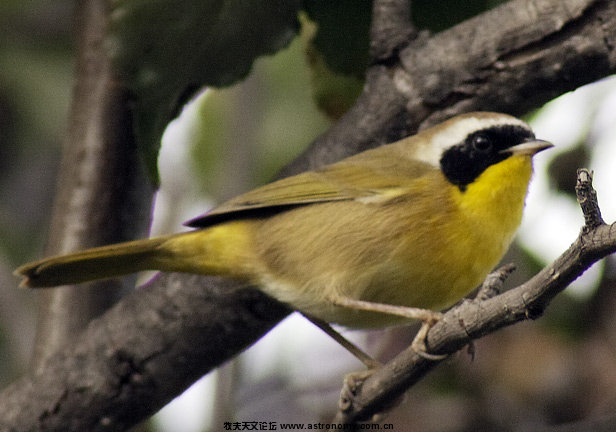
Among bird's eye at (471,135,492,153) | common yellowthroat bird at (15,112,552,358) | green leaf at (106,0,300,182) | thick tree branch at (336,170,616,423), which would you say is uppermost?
green leaf at (106,0,300,182)

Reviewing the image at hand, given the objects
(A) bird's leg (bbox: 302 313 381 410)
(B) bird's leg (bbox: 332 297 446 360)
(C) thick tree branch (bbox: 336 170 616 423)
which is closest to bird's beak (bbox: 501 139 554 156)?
Result: (B) bird's leg (bbox: 332 297 446 360)

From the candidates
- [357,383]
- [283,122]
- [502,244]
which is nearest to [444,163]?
[502,244]

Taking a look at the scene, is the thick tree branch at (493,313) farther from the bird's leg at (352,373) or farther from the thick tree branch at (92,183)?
the thick tree branch at (92,183)

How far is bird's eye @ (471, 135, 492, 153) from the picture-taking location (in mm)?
2865

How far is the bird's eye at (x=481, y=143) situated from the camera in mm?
2865

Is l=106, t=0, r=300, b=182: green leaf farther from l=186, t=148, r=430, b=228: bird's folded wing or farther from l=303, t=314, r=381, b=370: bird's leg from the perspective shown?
l=303, t=314, r=381, b=370: bird's leg

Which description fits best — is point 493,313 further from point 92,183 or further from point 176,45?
point 92,183

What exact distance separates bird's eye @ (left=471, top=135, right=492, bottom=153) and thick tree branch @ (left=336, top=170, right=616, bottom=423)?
1.12 meters

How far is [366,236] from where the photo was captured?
276 cm

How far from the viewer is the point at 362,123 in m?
2.75

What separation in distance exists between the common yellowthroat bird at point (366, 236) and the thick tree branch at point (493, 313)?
1.71 feet

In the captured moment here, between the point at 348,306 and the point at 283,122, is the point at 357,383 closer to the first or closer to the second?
the point at 348,306

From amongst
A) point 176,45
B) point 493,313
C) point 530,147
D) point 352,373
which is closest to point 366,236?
point 352,373

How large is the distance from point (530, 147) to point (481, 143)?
0.19 metres
